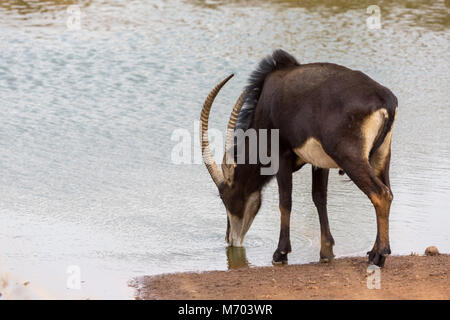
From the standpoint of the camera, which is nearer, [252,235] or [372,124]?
[372,124]

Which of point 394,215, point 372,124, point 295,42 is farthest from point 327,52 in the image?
point 372,124

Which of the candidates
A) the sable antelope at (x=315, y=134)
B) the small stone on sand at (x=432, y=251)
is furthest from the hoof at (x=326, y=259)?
the small stone on sand at (x=432, y=251)

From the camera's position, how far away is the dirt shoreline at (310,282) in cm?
663

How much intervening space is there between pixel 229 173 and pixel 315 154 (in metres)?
1.16

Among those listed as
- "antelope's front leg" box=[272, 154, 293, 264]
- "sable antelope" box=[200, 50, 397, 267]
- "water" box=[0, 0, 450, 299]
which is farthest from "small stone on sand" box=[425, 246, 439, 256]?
"antelope's front leg" box=[272, 154, 293, 264]

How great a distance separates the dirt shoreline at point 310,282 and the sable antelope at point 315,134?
27 cm

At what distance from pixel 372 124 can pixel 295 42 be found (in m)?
11.1

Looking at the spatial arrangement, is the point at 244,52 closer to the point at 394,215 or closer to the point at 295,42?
the point at 295,42

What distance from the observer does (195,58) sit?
16719 millimetres

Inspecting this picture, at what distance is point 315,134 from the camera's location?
731 cm

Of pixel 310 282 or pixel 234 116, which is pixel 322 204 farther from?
pixel 310 282

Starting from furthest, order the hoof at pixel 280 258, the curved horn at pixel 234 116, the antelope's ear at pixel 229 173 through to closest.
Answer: the antelope's ear at pixel 229 173, the curved horn at pixel 234 116, the hoof at pixel 280 258

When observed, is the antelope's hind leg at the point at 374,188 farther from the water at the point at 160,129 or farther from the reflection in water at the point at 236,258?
the reflection in water at the point at 236,258

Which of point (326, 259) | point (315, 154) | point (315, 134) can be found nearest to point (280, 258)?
point (326, 259)
